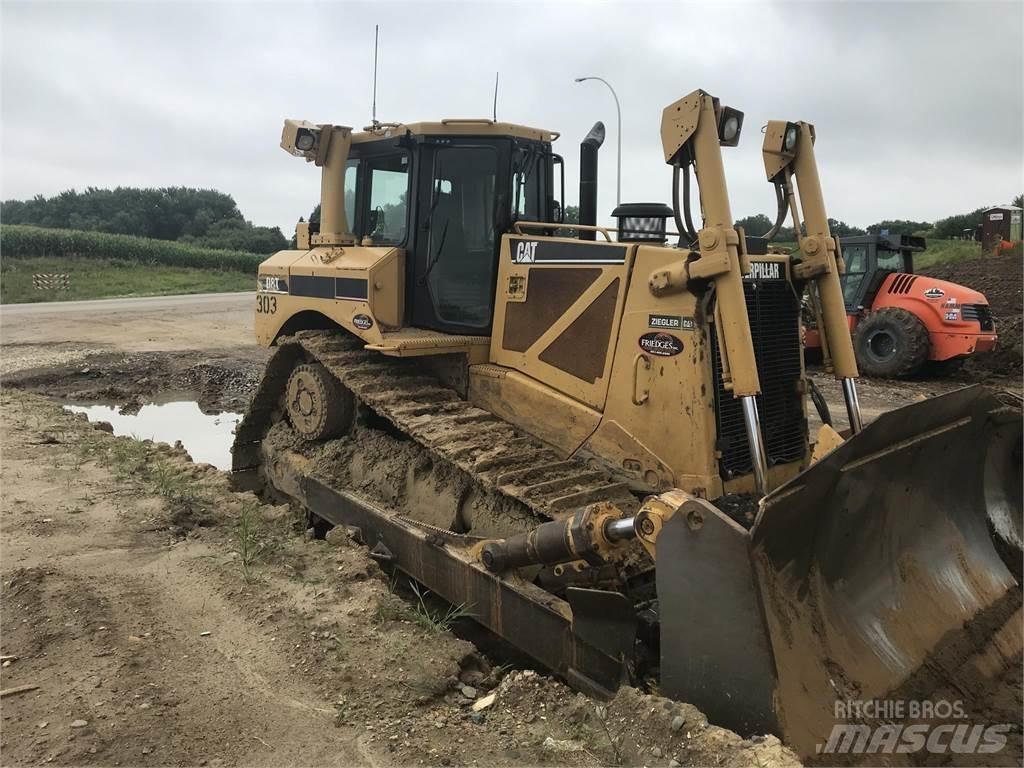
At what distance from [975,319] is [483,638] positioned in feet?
36.4

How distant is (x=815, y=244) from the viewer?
15.0ft

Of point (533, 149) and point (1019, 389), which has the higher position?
point (533, 149)

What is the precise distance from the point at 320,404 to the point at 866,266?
10.5 m

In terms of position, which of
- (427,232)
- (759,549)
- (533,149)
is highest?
(533,149)

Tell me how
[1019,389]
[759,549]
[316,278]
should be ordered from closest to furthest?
[759,549] → [316,278] → [1019,389]

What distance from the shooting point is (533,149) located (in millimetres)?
5512

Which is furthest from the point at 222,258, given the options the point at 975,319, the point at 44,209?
the point at 975,319

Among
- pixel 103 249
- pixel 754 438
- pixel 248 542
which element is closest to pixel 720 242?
pixel 754 438

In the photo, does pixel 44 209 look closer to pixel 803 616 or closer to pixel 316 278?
pixel 316 278

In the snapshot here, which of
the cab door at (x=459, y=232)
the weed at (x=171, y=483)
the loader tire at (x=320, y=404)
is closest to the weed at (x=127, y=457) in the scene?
the weed at (x=171, y=483)

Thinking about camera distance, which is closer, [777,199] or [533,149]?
[777,199]

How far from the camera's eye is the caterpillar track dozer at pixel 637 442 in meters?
3.05

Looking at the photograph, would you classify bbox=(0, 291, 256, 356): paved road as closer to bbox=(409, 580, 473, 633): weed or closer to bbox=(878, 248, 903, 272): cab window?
bbox=(878, 248, 903, 272): cab window

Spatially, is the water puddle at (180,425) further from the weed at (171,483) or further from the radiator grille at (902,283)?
the radiator grille at (902,283)
